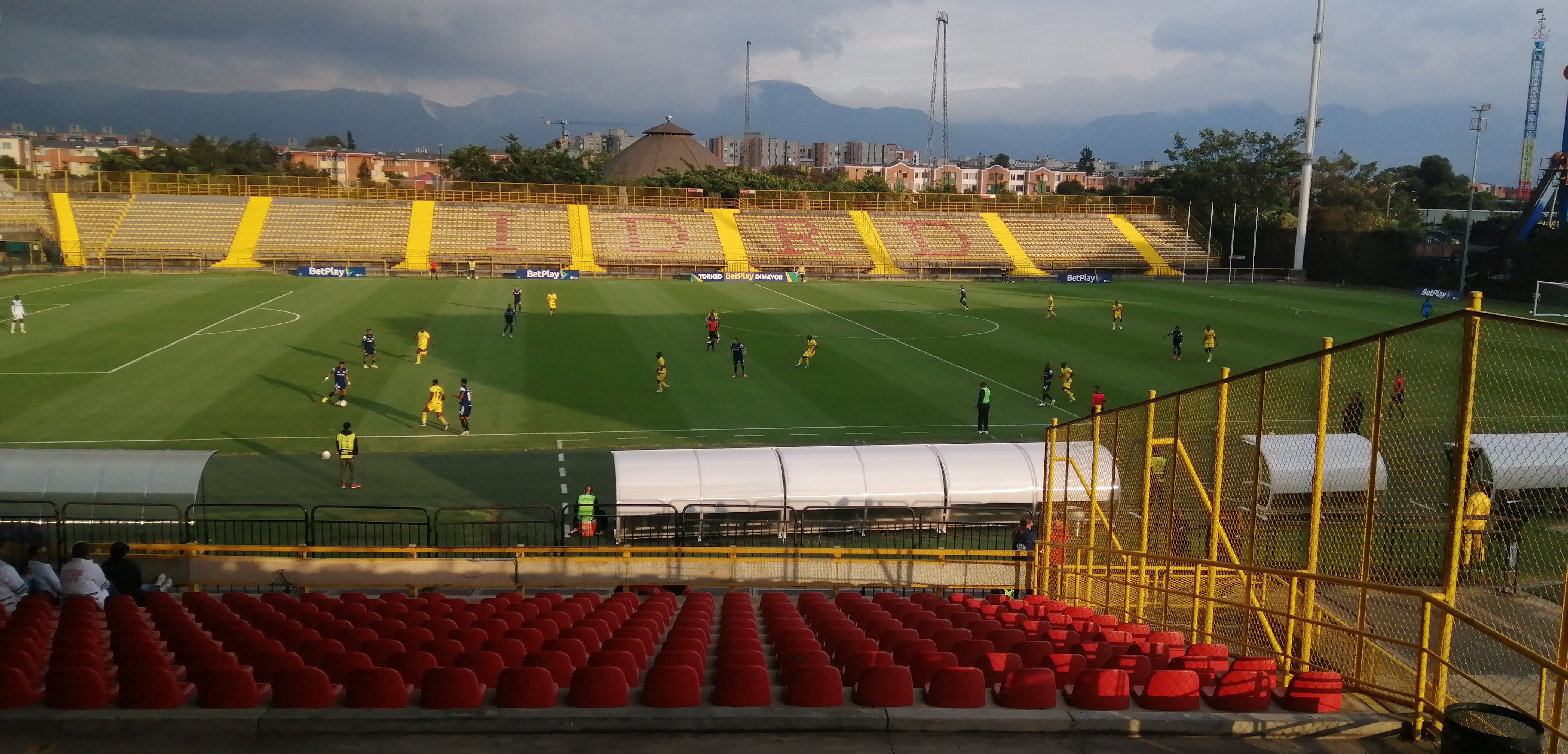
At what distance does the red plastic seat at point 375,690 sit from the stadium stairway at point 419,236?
219 feet

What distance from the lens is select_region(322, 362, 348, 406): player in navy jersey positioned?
29422 mm

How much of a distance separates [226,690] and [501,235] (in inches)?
2910

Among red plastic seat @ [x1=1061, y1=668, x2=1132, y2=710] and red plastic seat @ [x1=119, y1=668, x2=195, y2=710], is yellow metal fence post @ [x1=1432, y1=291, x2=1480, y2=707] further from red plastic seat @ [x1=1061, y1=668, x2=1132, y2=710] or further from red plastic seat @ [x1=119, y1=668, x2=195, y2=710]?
red plastic seat @ [x1=119, y1=668, x2=195, y2=710]

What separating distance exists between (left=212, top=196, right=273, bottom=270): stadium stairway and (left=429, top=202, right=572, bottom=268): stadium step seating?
11.0m

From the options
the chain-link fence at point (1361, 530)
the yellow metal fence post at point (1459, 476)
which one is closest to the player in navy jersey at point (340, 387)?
the chain-link fence at point (1361, 530)

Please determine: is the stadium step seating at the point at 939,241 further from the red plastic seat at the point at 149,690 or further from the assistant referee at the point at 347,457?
the red plastic seat at the point at 149,690

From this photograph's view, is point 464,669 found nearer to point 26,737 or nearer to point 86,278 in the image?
point 26,737

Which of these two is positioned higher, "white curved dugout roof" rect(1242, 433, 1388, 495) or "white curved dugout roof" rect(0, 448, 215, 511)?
"white curved dugout roof" rect(1242, 433, 1388, 495)

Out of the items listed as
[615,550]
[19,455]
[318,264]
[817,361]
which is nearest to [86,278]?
[318,264]

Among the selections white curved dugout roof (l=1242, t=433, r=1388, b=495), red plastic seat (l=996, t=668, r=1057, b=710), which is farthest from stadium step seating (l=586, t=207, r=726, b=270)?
red plastic seat (l=996, t=668, r=1057, b=710)

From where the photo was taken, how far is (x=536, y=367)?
3597 centimetres

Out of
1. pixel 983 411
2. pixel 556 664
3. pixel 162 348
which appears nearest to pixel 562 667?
pixel 556 664

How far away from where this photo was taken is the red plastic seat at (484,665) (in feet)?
26.1

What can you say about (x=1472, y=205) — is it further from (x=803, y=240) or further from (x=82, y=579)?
(x=82, y=579)
